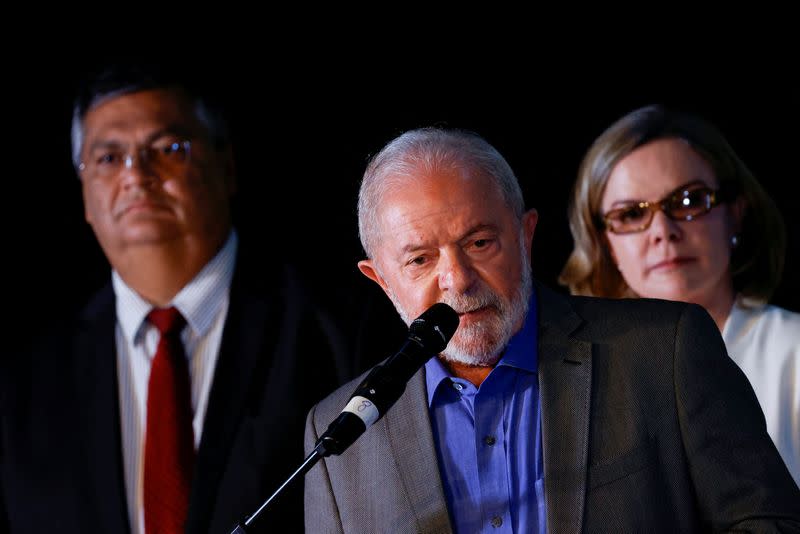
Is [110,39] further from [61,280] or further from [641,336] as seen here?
[641,336]

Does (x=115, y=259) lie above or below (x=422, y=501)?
above

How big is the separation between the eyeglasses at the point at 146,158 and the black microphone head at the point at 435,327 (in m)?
1.52

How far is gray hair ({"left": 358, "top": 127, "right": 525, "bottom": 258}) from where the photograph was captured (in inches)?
85.8

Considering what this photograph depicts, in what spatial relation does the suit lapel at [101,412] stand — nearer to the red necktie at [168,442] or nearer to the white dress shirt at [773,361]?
the red necktie at [168,442]

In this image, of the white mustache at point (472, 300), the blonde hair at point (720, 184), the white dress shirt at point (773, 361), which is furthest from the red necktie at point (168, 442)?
the white dress shirt at point (773, 361)

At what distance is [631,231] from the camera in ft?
10.1

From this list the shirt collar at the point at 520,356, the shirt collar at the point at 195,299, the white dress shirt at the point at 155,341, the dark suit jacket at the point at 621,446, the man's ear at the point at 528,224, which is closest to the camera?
the dark suit jacket at the point at 621,446

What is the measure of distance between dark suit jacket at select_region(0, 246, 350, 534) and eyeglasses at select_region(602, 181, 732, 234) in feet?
3.27

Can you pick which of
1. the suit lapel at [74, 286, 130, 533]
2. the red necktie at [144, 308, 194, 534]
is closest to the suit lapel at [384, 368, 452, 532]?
the red necktie at [144, 308, 194, 534]

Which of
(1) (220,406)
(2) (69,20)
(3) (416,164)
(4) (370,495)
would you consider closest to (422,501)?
(4) (370,495)

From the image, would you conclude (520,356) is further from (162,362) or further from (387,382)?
(162,362)

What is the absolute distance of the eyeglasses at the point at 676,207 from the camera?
2980 mm

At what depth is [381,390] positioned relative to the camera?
1.74 metres

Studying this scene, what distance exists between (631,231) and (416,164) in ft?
3.72
